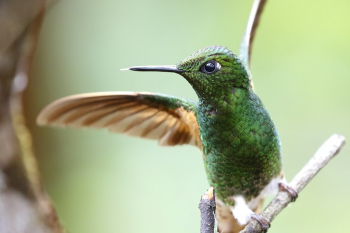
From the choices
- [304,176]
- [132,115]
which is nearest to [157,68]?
[132,115]

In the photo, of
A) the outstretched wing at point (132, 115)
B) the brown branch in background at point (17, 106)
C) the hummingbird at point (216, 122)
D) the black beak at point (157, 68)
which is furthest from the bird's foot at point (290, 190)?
the brown branch in background at point (17, 106)

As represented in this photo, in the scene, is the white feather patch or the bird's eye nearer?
the bird's eye

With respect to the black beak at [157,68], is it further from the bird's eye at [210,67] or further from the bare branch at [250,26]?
the bare branch at [250,26]

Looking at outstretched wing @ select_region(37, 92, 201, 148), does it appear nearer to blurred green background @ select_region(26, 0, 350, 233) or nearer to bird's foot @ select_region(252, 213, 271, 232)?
bird's foot @ select_region(252, 213, 271, 232)

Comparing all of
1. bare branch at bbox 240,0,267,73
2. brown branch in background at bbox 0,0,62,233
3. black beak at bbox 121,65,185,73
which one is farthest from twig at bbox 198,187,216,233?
bare branch at bbox 240,0,267,73

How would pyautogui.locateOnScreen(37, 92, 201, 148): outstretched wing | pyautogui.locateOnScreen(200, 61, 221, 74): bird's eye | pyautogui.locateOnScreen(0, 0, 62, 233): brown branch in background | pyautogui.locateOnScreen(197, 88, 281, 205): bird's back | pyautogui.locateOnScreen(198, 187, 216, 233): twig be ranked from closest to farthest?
1. pyautogui.locateOnScreen(198, 187, 216, 233): twig
2. pyautogui.locateOnScreen(200, 61, 221, 74): bird's eye
3. pyautogui.locateOnScreen(197, 88, 281, 205): bird's back
4. pyautogui.locateOnScreen(0, 0, 62, 233): brown branch in background
5. pyautogui.locateOnScreen(37, 92, 201, 148): outstretched wing

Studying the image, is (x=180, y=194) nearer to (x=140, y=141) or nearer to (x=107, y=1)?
(x=140, y=141)

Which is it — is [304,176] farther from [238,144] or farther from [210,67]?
[210,67]
